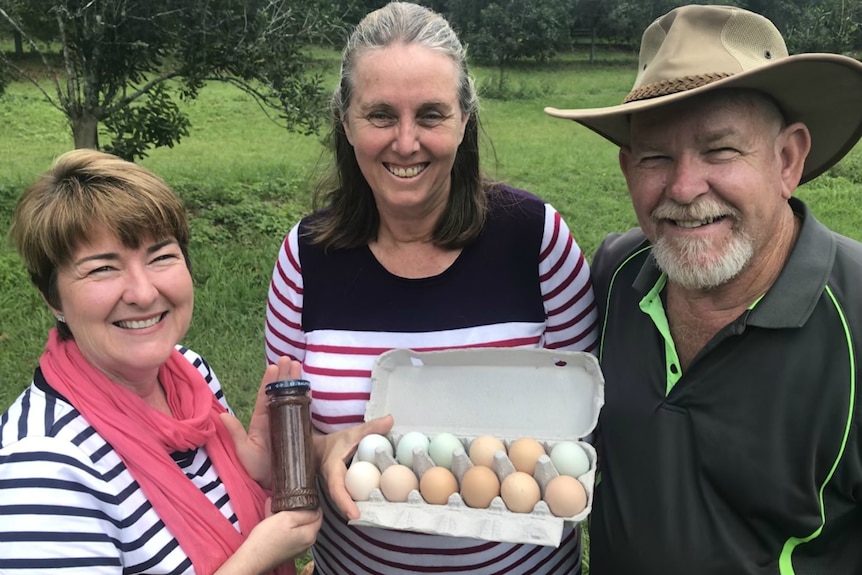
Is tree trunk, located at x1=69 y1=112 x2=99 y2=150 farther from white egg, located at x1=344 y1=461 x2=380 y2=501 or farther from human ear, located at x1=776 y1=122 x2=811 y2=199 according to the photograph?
human ear, located at x1=776 y1=122 x2=811 y2=199

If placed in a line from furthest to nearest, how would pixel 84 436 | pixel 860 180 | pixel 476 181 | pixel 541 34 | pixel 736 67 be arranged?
pixel 541 34, pixel 860 180, pixel 476 181, pixel 736 67, pixel 84 436

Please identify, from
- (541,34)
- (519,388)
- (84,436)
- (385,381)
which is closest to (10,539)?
(84,436)

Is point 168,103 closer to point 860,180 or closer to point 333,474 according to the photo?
point 333,474

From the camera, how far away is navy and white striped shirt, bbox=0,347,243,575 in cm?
147

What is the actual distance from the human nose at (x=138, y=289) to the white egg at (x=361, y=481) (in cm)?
70

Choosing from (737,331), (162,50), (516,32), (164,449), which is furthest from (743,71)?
(516,32)

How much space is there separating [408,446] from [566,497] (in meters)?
0.49

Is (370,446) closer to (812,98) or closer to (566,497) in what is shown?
(566,497)

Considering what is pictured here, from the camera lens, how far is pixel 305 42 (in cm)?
708

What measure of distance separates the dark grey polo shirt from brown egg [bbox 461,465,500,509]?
41 centimetres

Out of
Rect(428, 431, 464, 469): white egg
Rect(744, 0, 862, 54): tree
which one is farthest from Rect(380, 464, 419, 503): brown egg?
Rect(744, 0, 862, 54): tree

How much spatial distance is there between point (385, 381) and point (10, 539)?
1.03m

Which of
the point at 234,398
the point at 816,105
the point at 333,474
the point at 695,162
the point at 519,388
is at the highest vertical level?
the point at 816,105

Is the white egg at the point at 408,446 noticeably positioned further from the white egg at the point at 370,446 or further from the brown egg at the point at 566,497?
the brown egg at the point at 566,497
